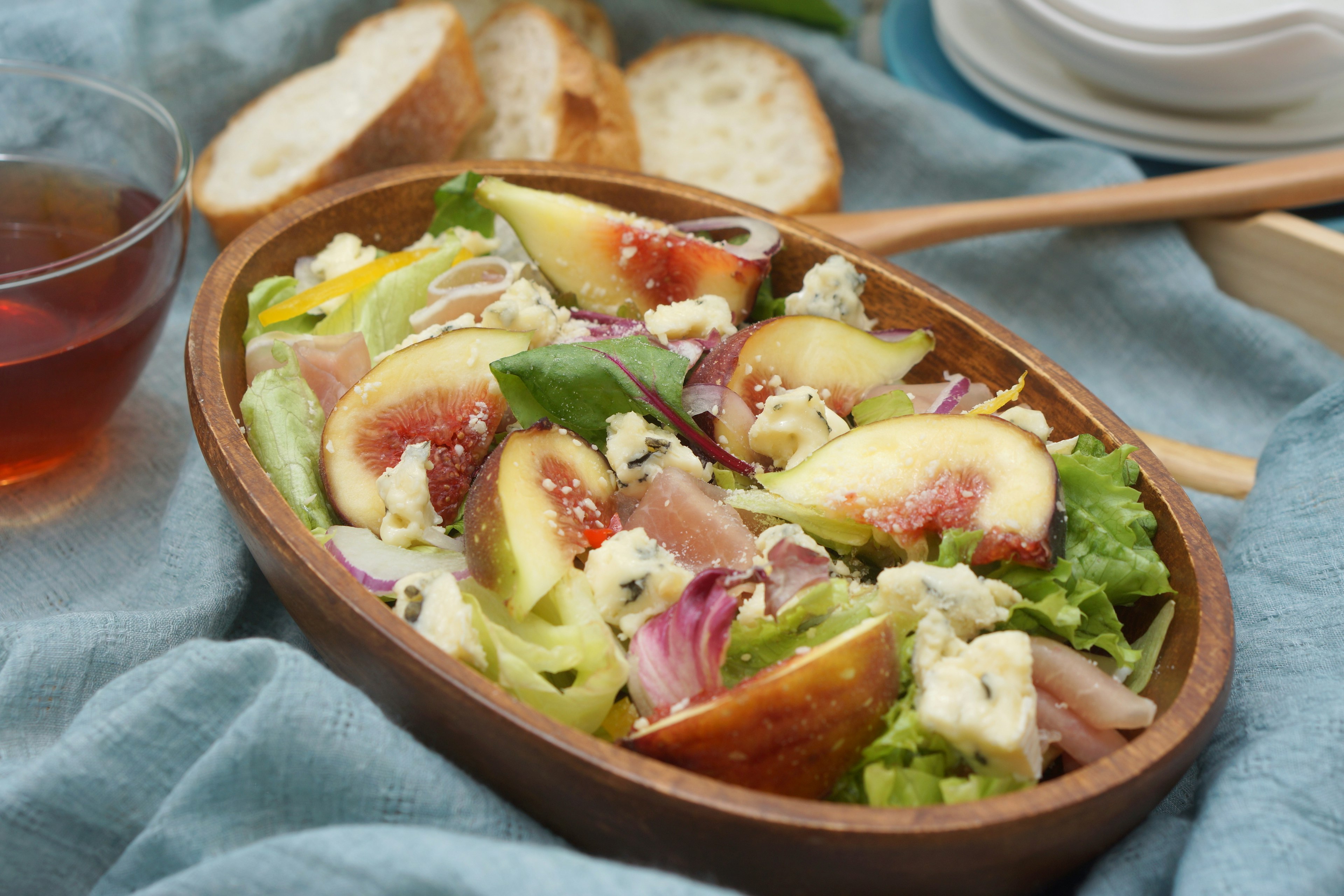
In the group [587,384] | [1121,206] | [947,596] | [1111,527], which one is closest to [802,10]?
[1121,206]

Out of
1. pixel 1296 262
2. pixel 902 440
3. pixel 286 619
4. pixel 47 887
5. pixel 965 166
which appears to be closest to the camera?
pixel 47 887

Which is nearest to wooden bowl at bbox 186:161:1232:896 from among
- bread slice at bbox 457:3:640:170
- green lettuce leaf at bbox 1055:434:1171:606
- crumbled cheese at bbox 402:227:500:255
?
green lettuce leaf at bbox 1055:434:1171:606

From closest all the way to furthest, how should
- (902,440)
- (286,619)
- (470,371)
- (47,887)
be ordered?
(47,887) < (902,440) < (470,371) < (286,619)

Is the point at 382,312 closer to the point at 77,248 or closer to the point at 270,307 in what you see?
the point at 270,307

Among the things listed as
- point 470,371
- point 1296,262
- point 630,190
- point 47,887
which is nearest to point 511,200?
point 630,190

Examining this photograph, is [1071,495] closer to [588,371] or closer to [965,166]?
[588,371]

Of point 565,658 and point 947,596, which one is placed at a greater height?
point 947,596
